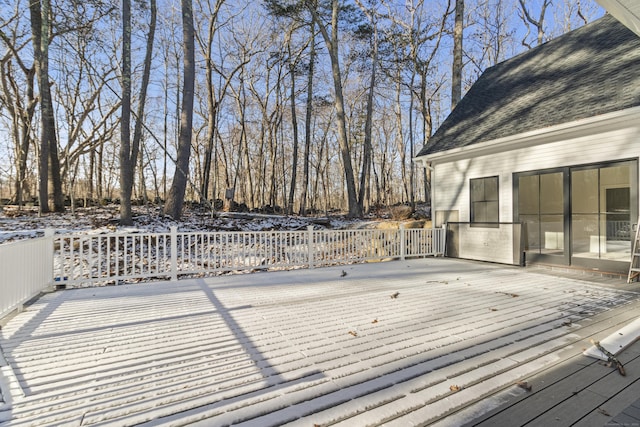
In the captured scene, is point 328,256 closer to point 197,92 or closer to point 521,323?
point 521,323

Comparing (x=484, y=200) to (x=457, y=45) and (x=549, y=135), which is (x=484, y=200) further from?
(x=457, y=45)

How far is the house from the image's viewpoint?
16.1ft

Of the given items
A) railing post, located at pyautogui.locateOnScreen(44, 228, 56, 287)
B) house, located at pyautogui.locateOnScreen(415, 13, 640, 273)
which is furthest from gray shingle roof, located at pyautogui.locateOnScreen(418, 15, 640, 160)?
railing post, located at pyautogui.locateOnScreen(44, 228, 56, 287)

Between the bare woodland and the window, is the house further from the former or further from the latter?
the bare woodland

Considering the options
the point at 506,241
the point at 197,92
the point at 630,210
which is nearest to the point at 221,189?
the point at 197,92

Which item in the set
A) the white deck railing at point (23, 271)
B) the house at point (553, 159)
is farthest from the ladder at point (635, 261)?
the white deck railing at point (23, 271)

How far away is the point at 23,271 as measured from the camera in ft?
11.4

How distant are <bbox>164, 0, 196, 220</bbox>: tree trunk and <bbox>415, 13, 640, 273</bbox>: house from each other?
22.4 ft

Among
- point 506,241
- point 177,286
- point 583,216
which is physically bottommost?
point 177,286

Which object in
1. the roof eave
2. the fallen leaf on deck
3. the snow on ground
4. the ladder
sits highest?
the roof eave

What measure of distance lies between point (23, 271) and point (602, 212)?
26.8ft

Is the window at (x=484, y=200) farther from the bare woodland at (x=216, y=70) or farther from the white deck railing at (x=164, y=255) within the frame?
the bare woodland at (x=216, y=70)

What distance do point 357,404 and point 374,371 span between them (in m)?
0.35

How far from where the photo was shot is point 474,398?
1688 mm
